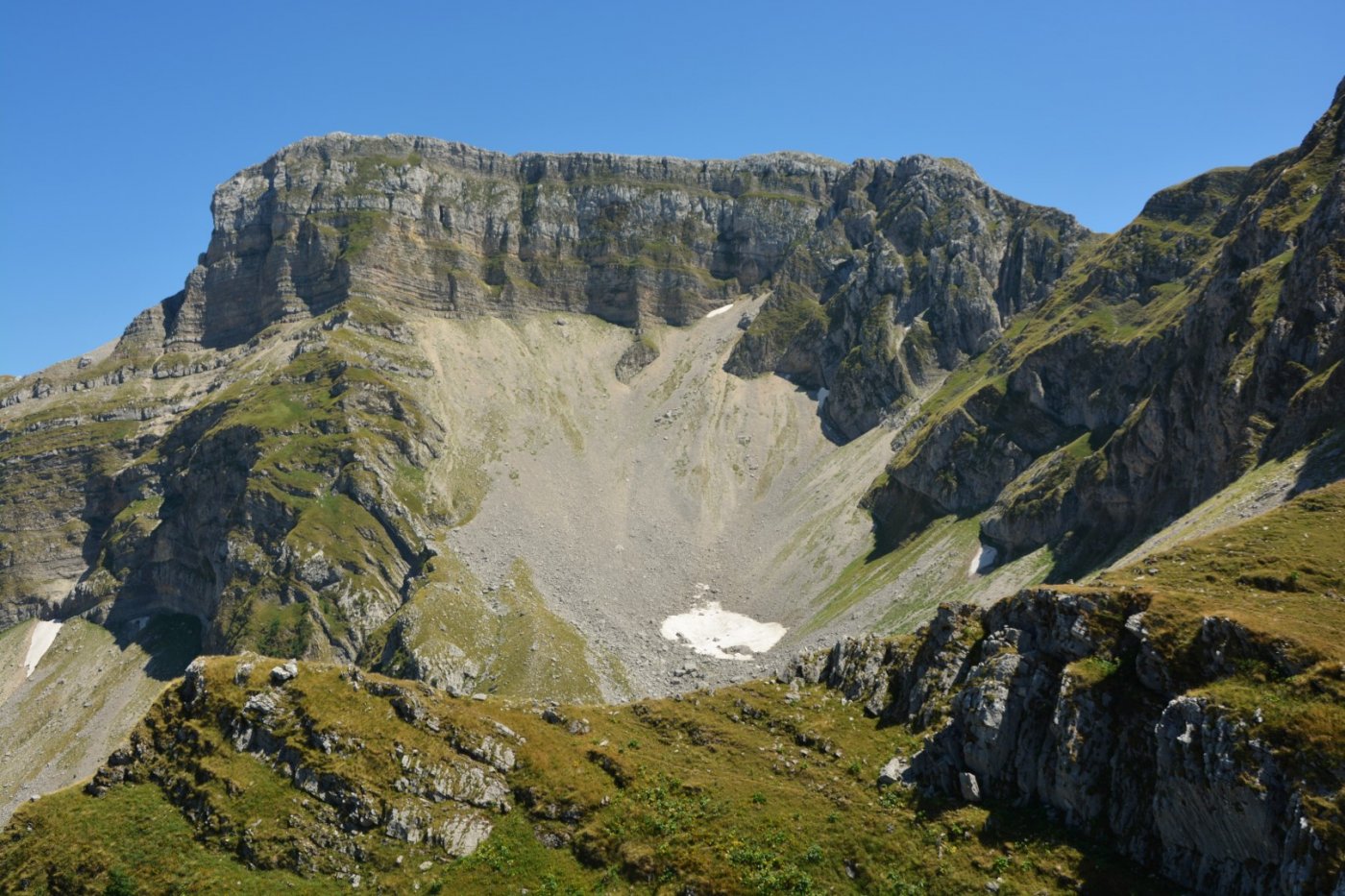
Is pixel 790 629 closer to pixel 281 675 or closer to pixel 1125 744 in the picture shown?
pixel 281 675

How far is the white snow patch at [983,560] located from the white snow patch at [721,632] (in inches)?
1328

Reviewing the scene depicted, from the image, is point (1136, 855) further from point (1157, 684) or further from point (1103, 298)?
point (1103, 298)

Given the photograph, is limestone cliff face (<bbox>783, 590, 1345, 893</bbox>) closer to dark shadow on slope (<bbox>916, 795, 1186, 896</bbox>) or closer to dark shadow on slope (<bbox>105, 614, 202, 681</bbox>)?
dark shadow on slope (<bbox>916, 795, 1186, 896</bbox>)

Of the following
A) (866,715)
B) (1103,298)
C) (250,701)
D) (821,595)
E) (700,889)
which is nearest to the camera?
(700,889)

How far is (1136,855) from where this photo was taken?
2772cm

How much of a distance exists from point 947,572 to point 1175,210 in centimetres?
10009

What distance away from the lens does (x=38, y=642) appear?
179m

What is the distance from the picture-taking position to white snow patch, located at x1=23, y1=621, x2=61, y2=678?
570 ft

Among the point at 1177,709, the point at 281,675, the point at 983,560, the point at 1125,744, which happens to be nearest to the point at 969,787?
the point at 1125,744

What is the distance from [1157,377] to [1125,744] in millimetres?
101881

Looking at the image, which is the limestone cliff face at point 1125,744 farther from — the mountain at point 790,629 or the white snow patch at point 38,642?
the white snow patch at point 38,642

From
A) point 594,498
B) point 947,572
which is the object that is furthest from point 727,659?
point 594,498

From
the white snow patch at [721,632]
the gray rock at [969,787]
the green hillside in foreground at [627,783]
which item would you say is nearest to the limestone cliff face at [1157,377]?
the white snow patch at [721,632]

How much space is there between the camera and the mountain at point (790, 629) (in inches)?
1167
